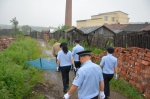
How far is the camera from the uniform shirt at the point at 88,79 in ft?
Answer: 8.30

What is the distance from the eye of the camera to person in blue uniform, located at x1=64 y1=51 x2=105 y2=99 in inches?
99.7

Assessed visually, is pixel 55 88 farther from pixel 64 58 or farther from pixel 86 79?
pixel 86 79

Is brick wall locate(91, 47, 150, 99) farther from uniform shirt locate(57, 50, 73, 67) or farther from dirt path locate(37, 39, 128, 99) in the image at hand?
uniform shirt locate(57, 50, 73, 67)

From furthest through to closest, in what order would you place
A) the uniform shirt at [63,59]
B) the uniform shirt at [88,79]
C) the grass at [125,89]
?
1. the grass at [125,89]
2. the uniform shirt at [63,59]
3. the uniform shirt at [88,79]

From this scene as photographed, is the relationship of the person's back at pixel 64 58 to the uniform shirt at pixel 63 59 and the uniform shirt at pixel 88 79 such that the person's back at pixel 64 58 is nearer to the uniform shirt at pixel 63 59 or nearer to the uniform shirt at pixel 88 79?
the uniform shirt at pixel 63 59

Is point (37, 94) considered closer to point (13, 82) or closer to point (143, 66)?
point (13, 82)

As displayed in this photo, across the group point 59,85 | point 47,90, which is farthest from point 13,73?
point 59,85

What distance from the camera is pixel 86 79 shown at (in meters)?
2.55

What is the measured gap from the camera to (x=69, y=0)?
32531 millimetres

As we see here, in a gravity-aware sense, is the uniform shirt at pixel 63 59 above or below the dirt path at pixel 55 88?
above

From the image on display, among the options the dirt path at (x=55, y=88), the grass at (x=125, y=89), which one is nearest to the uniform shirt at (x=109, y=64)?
the dirt path at (x=55, y=88)

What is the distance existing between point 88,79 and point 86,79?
0.04 m

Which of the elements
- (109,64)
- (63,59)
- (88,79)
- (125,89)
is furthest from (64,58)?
(125,89)

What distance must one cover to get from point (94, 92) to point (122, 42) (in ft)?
17.7
